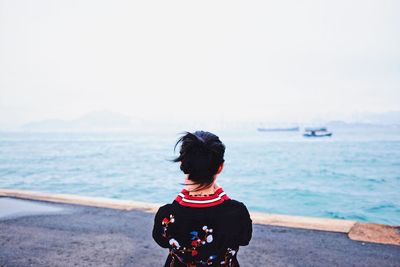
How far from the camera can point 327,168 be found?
116 ft

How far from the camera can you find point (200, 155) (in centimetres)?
168

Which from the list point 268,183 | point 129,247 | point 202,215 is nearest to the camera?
point 202,215

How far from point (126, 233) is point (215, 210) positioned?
3526 mm

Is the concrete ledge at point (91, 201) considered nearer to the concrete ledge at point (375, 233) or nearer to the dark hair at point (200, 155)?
the concrete ledge at point (375, 233)

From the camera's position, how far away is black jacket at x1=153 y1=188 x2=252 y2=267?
168cm

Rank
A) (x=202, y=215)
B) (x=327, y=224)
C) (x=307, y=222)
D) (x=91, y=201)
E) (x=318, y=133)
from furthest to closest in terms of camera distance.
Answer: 1. (x=318, y=133)
2. (x=91, y=201)
3. (x=307, y=222)
4. (x=327, y=224)
5. (x=202, y=215)

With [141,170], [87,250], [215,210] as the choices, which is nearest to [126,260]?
Result: [87,250]

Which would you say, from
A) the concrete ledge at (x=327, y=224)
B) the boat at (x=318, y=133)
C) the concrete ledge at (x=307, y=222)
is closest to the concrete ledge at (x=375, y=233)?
the concrete ledge at (x=327, y=224)

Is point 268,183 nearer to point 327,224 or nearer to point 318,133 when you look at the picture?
point 327,224

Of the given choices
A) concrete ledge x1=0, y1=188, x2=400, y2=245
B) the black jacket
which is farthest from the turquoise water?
the black jacket

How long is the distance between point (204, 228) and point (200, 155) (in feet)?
1.29

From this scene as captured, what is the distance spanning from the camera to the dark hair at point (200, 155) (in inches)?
65.5

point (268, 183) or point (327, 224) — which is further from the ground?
point (327, 224)

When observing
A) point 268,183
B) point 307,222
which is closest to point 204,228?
point 307,222
